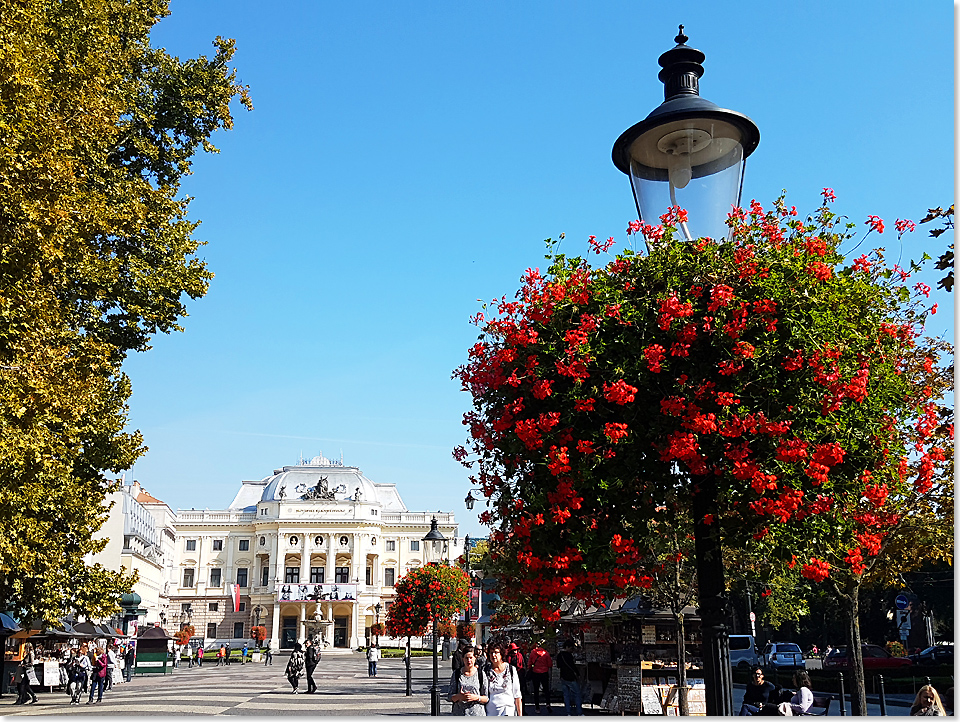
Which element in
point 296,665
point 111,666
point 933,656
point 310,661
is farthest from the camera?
point 933,656

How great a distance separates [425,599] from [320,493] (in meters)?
74.7

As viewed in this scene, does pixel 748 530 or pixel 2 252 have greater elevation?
pixel 2 252

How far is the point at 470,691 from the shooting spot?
30.5 ft

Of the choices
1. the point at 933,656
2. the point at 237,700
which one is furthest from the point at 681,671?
the point at 933,656

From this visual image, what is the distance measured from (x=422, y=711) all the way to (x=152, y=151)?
45.8 ft

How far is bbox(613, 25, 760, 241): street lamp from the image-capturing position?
7.21 metres

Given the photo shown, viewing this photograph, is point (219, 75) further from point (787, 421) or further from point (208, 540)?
point (208, 540)

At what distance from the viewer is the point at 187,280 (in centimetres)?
1517

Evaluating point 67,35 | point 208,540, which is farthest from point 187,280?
point 208,540

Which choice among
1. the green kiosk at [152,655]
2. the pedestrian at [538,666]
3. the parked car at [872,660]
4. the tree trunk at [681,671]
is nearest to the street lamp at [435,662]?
the pedestrian at [538,666]

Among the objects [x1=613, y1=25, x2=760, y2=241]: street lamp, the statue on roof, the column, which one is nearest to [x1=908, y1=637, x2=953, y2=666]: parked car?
[x1=613, y1=25, x2=760, y2=241]: street lamp

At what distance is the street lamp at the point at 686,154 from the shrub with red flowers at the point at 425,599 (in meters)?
21.8

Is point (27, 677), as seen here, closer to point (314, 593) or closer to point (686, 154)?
point (686, 154)

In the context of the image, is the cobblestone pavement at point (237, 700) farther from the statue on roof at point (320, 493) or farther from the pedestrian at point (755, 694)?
the statue on roof at point (320, 493)
